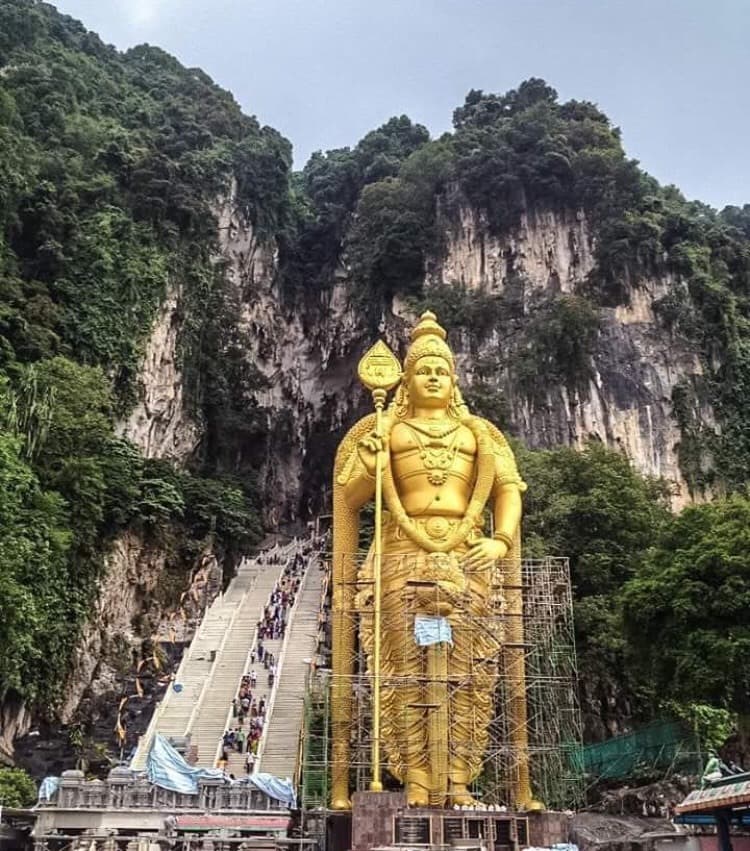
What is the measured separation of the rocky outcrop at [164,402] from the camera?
21797 mm

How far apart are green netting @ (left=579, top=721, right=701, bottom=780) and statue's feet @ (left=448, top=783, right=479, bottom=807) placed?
4209mm

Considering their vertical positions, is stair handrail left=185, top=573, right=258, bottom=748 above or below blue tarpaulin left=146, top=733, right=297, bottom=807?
above

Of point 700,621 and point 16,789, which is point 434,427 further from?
point 16,789

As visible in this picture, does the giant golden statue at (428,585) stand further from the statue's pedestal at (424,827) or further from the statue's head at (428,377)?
the statue's pedestal at (424,827)

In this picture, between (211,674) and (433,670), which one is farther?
(211,674)

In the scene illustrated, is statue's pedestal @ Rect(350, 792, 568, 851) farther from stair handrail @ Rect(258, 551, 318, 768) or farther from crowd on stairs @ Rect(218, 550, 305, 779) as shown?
stair handrail @ Rect(258, 551, 318, 768)

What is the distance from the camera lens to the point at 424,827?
7.77m

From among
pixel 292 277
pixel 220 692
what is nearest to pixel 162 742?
pixel 220 692

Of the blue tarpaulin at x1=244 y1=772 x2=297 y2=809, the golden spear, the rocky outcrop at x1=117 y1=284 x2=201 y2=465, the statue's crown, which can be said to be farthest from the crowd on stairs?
the rocky outcrop at x1=117 y1=284 x2=201 y2=465

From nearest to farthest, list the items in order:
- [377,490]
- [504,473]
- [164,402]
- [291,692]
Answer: [377,490]
[504,473]
[291,692]
[164,402]

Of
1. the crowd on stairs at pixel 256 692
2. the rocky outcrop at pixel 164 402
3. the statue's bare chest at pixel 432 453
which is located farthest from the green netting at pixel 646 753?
the rocky outcrop at pixel 164 402

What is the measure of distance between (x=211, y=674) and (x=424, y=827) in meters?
7.35

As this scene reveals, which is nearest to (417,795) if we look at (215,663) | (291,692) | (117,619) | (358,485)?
(358,485)

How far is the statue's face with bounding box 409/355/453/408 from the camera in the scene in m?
9.64
